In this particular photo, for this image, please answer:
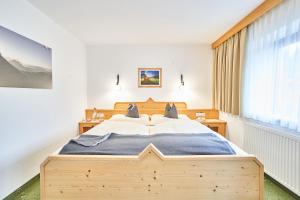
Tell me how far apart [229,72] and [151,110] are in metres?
1.79

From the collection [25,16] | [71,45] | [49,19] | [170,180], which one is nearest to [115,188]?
[170,180]

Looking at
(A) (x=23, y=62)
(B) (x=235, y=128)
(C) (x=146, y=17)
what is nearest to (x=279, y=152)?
(B) (x=235, y=128)

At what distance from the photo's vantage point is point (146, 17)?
2.79 metres

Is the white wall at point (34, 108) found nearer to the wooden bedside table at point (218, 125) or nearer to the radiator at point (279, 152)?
the wooden bedside table at point (218, 125)

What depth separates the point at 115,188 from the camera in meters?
1.68

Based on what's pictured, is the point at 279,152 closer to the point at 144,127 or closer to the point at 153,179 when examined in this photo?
the point at 153,179

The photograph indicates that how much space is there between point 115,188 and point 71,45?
2927 mm

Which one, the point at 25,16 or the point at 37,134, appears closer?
the point at 25,16

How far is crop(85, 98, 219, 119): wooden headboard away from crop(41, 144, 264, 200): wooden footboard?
2.59 m

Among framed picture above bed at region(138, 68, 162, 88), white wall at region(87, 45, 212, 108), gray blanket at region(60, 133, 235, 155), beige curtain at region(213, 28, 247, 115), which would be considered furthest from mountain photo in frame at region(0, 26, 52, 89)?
beige curtain at region(213, 28, 247, 115)

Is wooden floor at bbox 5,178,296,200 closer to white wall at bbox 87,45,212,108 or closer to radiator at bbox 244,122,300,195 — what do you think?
radiator at bbox 244,122,300,195

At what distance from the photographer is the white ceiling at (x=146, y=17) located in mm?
2387

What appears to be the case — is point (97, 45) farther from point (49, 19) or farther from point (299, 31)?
point (299, 31)

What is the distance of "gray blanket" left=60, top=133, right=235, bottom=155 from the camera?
1.83 meters
